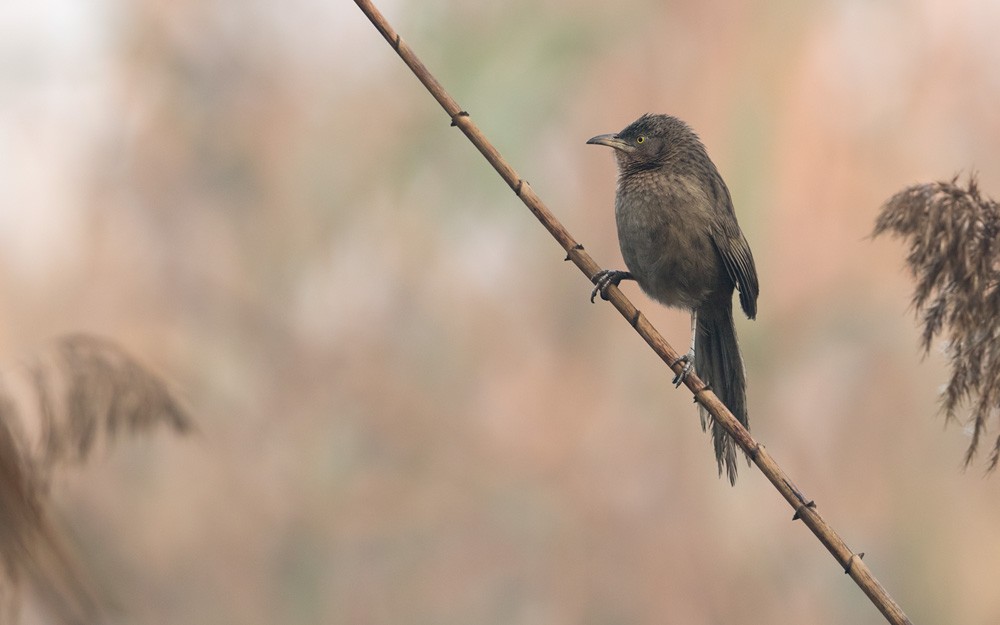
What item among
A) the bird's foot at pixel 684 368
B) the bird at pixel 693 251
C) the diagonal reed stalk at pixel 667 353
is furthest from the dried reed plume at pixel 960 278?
the bird at pixel 693 251

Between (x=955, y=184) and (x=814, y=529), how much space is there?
49 cm

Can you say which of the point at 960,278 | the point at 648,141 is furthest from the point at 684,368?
the point at 648,141

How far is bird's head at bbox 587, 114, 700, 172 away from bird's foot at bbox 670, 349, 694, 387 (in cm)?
59

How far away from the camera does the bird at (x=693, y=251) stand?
248 centimetres

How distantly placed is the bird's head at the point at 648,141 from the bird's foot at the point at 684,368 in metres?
0.59

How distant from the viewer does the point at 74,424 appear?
1010mm

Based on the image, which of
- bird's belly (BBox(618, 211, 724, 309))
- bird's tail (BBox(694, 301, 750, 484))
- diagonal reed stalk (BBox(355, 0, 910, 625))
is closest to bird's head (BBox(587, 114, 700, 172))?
bird's belly (BBox(618, 211, 724, 309))

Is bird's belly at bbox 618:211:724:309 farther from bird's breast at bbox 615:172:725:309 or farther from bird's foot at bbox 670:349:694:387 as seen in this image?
bird's foot at bbox 670:349:694:387

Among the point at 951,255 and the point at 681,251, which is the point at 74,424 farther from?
the point at 681,251

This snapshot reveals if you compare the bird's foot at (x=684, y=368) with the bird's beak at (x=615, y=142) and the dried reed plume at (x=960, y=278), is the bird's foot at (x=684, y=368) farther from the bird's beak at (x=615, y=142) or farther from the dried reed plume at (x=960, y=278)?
the bird's beak at (x=615, y=142)

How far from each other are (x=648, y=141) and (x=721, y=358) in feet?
2.06

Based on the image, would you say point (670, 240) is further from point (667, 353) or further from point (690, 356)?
point (667, 353)

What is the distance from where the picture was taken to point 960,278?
121 cm

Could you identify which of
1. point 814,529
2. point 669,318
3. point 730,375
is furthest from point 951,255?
point 669,318
